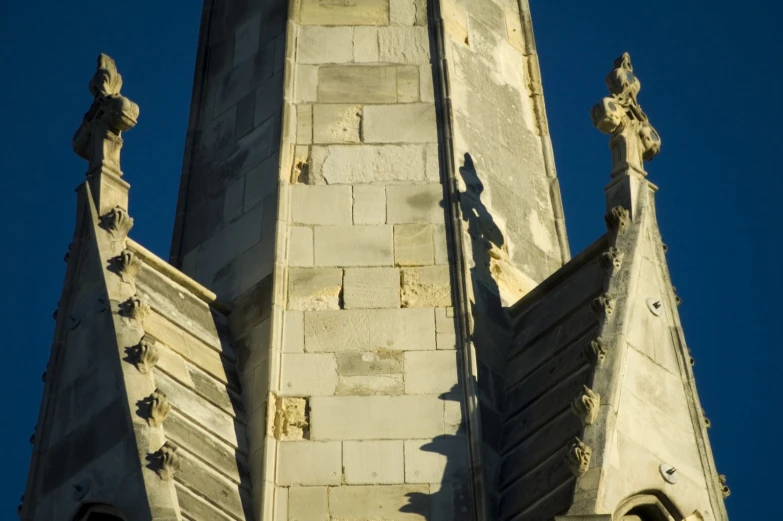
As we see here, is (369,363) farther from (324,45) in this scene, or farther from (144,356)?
(324,45)

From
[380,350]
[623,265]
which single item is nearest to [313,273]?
[380,350]

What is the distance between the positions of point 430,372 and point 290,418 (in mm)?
1356

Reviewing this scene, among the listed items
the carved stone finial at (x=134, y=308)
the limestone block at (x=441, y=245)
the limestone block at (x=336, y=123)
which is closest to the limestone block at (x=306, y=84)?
the limestone block at (x=336, y=123)

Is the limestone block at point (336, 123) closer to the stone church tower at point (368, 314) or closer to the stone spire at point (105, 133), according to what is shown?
the stone church tower at point (368, 314)

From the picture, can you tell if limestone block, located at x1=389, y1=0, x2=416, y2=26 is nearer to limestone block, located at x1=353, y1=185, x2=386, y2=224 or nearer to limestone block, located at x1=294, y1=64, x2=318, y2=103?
limestone block, located at x1=294, y1=64, x2=318, y2=103

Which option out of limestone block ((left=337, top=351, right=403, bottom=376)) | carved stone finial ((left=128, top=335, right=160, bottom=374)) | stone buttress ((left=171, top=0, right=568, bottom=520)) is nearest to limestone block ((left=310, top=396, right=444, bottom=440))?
stone buttress ((left=171, top=0, right=568, bottom=520))

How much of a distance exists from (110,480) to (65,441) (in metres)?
1.04

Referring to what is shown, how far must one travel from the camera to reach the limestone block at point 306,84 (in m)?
28.6

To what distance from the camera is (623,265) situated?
26.4 m

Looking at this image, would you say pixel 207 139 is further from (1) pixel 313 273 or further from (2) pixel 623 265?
(2) pixel 623 265

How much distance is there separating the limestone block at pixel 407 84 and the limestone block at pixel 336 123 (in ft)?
1.48

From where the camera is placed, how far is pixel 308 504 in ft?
81.0

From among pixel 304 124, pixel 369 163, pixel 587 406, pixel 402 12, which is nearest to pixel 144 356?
pixel 369 163

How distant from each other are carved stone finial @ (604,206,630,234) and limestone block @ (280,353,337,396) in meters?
2.97
